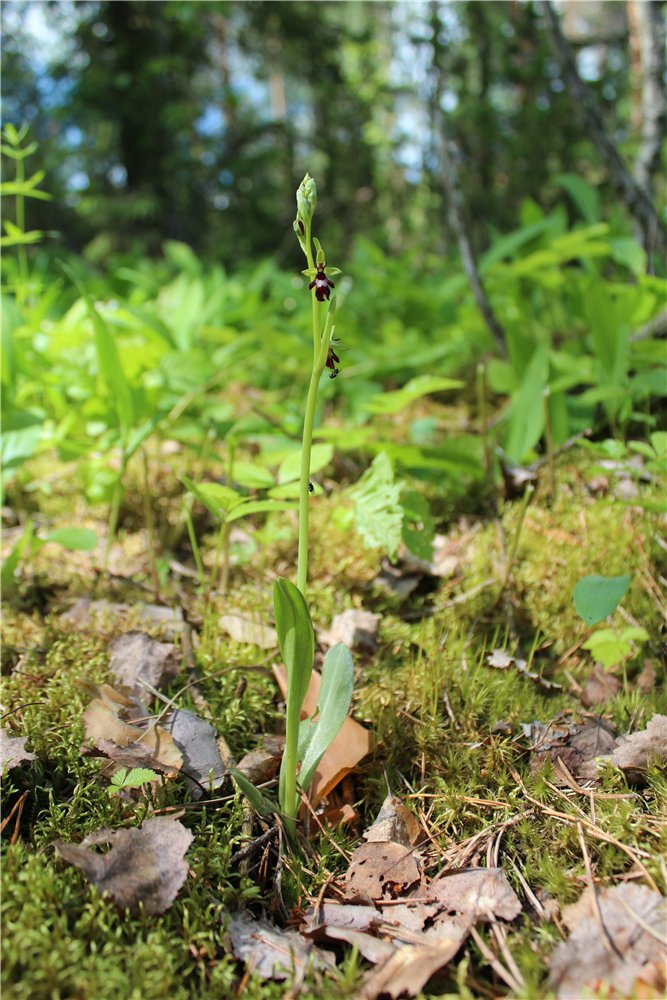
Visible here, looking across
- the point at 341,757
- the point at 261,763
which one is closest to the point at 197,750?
the point at 261,763

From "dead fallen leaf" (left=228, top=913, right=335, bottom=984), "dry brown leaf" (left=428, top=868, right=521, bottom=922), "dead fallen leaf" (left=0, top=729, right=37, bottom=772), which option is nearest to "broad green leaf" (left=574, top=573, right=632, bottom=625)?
A: "dry brown leaf" (left=428, top=868, right=521, bottom=922)

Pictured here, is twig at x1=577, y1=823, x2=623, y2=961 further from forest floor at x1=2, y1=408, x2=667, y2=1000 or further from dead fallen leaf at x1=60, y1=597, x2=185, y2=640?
dead fallen leaf at x1=60, y1=597, x2=185, y2=640

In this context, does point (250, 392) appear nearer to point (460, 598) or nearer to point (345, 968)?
point (460, 598)

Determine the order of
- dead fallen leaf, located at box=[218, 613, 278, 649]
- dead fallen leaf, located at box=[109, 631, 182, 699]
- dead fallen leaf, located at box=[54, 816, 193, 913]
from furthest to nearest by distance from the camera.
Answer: dead fallen leaf, located at box=[218, 613, 278, 649] < dead fallen leaf, located at box=[109, 631, 182, 699] < dead fallen leaf, located at box=[54, 816, 193, 913]

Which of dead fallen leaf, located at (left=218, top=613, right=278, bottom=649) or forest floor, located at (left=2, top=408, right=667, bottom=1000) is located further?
dead fallen leaf, located at (left=218, top=613, right=278, bottom=649)

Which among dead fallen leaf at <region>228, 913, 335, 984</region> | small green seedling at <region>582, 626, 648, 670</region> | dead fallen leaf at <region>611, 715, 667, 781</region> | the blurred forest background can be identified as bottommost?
dead fallen leaf at <region>228, 913, 335, 984</region>

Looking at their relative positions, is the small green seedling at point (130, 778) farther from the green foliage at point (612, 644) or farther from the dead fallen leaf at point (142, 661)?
the green foliage at point (612, 644)

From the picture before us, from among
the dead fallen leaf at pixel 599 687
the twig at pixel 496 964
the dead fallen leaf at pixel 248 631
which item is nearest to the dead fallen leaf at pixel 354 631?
the dead fallen leaf at pixel 248 631
